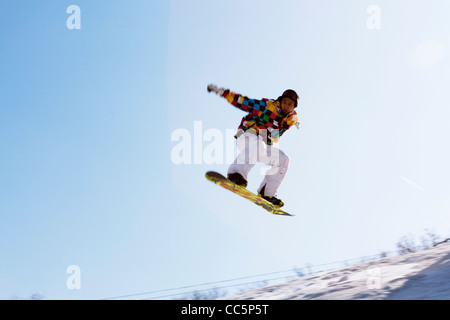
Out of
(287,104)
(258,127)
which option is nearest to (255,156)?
(258,127)

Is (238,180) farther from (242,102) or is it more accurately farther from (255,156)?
(242,102)

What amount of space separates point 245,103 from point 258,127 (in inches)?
18.7

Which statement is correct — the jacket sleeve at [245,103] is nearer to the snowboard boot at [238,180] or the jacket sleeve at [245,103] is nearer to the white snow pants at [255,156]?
the white snow pants at [255,156]

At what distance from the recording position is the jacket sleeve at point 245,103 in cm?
572

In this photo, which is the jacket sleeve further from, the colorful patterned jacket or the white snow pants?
the white snow pants

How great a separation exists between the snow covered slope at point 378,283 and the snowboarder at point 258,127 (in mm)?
1833

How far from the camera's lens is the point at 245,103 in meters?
Result: 5.72
